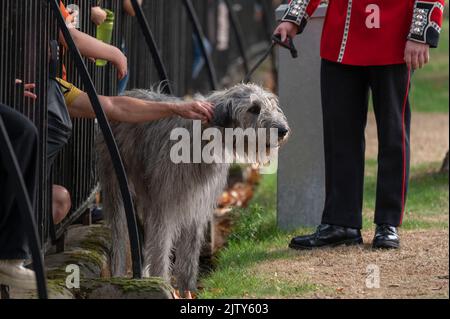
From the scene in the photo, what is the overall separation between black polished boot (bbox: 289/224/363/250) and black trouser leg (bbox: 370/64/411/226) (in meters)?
0.21

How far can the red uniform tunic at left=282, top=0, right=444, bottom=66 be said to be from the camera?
22.3 feet

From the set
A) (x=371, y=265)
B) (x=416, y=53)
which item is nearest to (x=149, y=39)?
(x=416, y=53)

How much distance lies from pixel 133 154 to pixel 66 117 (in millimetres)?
892

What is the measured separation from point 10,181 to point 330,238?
2.73 m

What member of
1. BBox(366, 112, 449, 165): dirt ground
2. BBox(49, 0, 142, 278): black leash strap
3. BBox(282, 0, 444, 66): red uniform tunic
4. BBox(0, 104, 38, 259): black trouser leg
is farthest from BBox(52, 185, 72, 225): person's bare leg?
BBox(366, 112, 449, 165): dirt ground

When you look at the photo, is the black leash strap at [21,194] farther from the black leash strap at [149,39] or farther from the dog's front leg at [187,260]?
the black leash strap at [149,39]

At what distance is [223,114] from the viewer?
6.68m

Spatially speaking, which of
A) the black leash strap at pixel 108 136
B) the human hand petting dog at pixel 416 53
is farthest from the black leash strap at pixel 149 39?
the black leash strap at pixel 108 136

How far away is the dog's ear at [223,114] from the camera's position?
668 cm

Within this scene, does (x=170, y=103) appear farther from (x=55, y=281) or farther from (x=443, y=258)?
(x=443, y=258)

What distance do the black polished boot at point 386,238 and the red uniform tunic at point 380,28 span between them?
104 cm

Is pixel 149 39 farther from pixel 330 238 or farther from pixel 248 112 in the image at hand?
pixel 330 238

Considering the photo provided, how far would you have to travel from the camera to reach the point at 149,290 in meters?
5.73

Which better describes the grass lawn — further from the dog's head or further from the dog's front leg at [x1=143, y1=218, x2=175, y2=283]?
the dog's head
